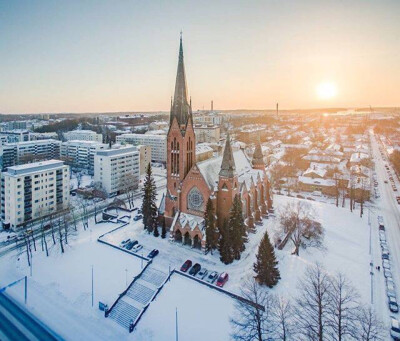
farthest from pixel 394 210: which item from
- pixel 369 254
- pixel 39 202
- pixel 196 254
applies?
pixel 39 202

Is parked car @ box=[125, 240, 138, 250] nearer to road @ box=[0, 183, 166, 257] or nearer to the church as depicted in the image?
the church

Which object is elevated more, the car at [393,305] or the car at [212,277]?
the car at [212,277]

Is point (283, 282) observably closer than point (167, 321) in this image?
No

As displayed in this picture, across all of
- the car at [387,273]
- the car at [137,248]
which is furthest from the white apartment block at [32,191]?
the car at [387,273]

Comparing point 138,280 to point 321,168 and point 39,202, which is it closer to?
point 39,202

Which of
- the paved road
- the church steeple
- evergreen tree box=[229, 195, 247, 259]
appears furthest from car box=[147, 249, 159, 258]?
the church steeple

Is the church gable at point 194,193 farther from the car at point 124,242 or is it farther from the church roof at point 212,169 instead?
the car at point 124,242
